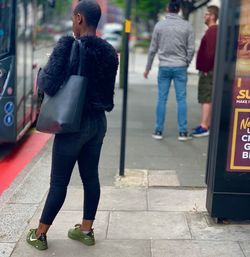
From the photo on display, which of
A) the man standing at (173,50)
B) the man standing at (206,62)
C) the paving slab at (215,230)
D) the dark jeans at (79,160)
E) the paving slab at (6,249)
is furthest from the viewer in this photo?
the man standing at (206,62)

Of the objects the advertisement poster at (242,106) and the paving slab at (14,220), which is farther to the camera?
the paving slab at (14,220)

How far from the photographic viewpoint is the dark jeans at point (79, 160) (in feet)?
12.4

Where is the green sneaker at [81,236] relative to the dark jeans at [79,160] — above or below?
below

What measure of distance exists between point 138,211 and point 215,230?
0.77 meters

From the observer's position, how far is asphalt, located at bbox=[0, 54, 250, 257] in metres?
4.05

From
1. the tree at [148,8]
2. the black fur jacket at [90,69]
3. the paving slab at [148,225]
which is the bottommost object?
the paving slab at [148,225]

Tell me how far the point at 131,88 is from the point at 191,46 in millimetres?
7057

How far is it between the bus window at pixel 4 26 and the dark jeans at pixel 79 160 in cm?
333

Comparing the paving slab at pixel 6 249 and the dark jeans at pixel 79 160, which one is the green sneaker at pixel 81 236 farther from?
the paving slab at pixel 6 249

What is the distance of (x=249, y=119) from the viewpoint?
431 cm

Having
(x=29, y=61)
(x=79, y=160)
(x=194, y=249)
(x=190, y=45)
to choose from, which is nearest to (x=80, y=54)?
(x=79, y=160)

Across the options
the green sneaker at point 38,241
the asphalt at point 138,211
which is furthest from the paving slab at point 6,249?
the green sneaker at point 38,241

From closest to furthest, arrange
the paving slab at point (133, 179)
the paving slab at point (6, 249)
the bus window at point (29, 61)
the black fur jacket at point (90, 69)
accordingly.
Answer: the black fur jacket at point (90, 69) → the paving slab at point (6, 249) → the paving slab at point (133, 179) → the bus window at point (29, 61)

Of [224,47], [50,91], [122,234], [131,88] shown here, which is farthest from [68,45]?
[131,88]
